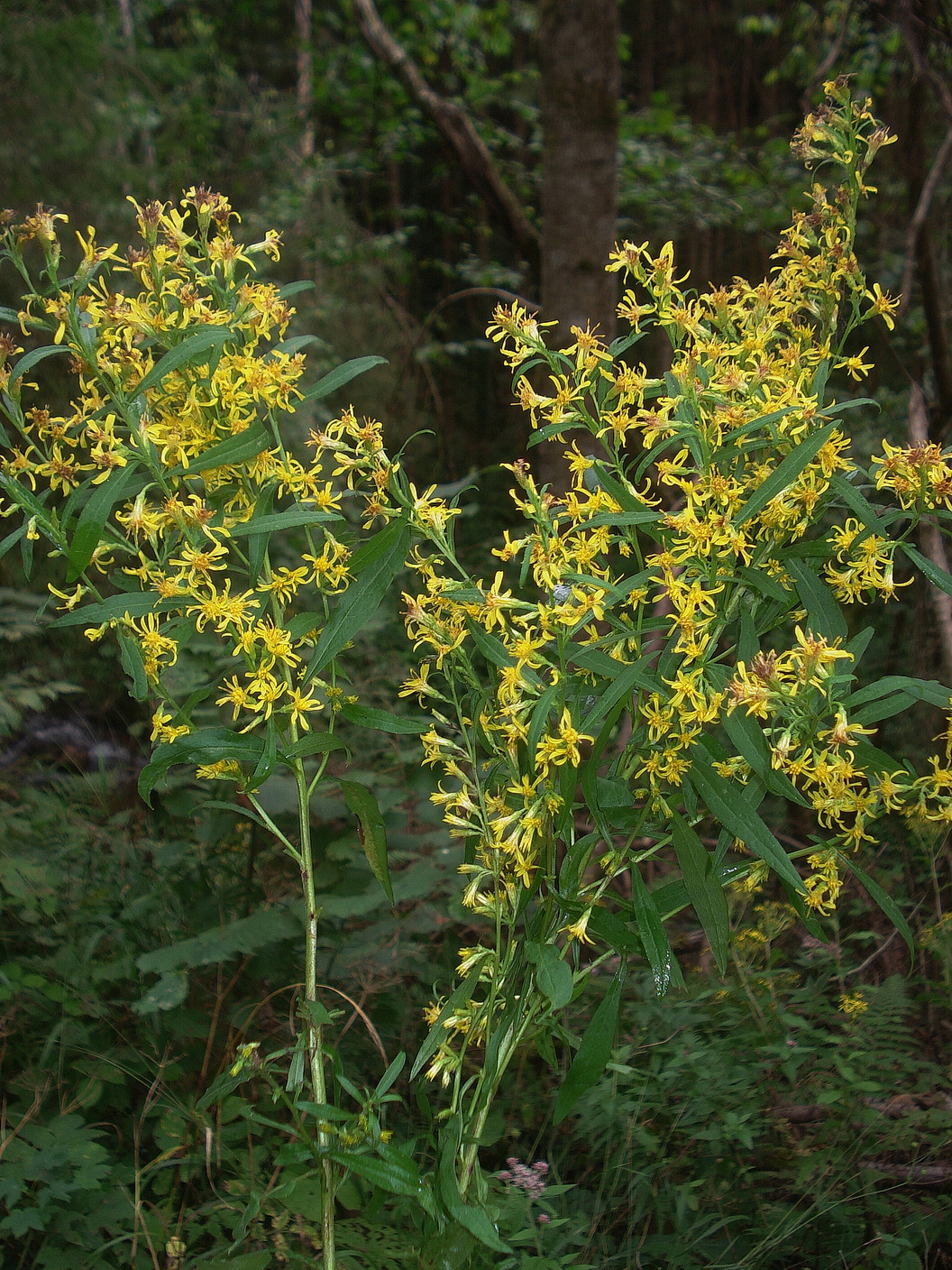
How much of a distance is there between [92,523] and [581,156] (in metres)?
1.96

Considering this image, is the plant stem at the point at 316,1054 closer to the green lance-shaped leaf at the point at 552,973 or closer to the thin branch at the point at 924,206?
the green lance-shaped leaf at the point at 552,973

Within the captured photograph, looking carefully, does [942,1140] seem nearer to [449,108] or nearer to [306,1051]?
[306,1051]

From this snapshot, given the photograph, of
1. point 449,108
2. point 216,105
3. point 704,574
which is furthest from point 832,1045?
point 216,105

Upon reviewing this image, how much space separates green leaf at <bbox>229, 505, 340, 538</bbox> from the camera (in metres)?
0.93

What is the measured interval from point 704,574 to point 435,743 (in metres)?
0.34

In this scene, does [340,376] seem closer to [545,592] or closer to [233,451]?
[233,451]

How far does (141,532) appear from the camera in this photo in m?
1.03

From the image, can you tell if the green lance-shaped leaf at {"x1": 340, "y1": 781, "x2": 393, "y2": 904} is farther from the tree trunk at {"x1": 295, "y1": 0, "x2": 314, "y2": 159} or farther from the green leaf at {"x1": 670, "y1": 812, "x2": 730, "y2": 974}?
the tree trunk at {"x1": 295, "y1": 0, "x2": 314, "y2": 159}

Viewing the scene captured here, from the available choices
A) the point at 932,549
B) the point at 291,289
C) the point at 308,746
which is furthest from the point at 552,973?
the point at 932,549

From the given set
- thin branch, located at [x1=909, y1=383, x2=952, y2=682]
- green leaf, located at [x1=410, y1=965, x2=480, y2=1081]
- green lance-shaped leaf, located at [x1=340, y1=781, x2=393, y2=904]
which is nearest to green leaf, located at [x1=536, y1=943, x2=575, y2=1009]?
green leaf, located at [x1=410, y1=965, x2=480, y2=1081]

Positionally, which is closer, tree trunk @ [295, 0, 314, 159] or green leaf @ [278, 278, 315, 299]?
green leaf @ [278, 278, 315, 299]

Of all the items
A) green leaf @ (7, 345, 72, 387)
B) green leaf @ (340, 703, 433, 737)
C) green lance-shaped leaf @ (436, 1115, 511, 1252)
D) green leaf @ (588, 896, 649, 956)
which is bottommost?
green lance-shaped leaf @ (436, 1115, 511, 1252)

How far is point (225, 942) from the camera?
5.15 ft

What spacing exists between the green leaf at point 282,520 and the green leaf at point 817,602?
18.6 inches
